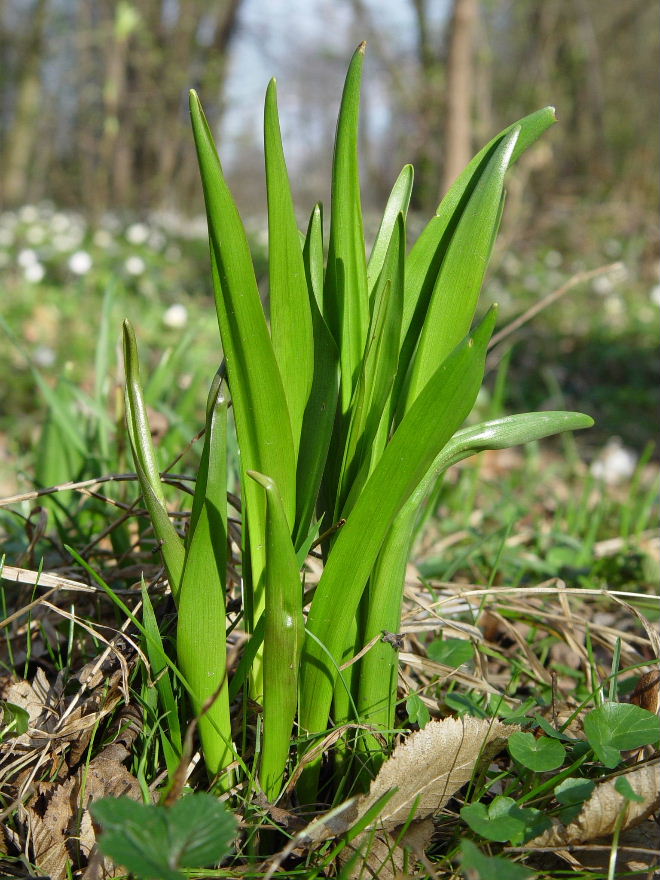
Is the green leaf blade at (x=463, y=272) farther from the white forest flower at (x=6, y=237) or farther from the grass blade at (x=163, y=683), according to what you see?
the white forest flower at (x=6, y=237)

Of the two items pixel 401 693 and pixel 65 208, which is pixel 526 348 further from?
pixel 65 208

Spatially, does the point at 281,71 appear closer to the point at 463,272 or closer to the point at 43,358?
the point at 43,358

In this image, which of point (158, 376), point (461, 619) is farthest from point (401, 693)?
point (158, 376)

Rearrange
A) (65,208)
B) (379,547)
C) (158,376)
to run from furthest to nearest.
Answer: (65,208)
(158,376)
(379,547)

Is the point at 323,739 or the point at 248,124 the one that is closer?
the point at 323,739

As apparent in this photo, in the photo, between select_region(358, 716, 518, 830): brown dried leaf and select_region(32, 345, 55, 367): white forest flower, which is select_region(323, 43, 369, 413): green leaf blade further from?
select_region(32, 345, 55, 367): white forest flower
